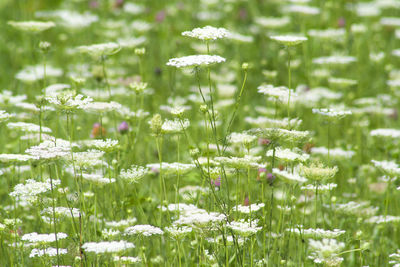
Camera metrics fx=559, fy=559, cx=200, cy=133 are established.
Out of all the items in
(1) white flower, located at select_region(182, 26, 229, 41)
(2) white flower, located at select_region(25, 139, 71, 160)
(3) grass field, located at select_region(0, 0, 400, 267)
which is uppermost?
(1) white flower, located at select_region(182, 26, 229, 41)

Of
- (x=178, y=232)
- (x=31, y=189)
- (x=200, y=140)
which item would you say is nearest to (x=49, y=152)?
(x=31, y=189)

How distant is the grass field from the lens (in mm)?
2727

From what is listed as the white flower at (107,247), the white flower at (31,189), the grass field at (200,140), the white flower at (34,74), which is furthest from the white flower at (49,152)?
the white flower at (34,74)

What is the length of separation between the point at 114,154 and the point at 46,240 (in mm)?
1255

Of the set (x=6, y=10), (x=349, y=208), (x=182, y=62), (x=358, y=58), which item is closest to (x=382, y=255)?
(x=349, y=208)

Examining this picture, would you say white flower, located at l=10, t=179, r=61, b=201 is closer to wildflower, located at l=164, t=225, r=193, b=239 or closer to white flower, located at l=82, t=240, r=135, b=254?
white flower, located at l=82, t=240, r=135, b=254

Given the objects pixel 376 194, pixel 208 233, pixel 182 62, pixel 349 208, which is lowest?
pixel 376 194

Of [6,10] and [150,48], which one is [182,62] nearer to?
[150,48]

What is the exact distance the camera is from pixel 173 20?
814 centimetres

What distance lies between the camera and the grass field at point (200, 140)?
273 cm

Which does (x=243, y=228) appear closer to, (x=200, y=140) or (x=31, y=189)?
(x=31, y=189)

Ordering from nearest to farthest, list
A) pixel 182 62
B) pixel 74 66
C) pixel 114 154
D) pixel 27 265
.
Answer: pixel 182 62 < pixel 27 265 < pixel 114 154 < pixel 74 66

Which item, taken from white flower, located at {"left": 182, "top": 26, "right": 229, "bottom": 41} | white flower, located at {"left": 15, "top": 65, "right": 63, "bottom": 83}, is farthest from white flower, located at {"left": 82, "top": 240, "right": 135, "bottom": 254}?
white flower, located at {"left": 15, "top": 65, "right": 63, "bottom": 83}

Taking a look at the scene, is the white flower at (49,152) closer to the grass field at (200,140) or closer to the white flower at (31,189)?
the grass field at (200,140)
